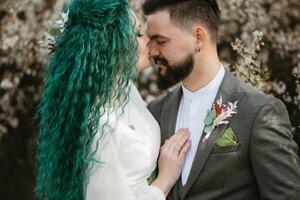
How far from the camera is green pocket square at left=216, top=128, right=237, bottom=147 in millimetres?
2857

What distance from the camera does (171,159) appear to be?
2961 millimetres

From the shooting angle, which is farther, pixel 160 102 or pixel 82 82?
pixel 160 102

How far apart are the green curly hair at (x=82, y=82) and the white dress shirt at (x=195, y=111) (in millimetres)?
395

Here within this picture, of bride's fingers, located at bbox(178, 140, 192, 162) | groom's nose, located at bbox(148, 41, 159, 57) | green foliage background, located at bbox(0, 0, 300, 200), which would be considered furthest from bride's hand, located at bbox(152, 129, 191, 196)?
green foliage background, located at bbox(0, 0, 300, 200)

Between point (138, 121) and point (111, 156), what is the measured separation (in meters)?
0.31

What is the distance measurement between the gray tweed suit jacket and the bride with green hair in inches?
8.0

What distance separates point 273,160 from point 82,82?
0.83 meters

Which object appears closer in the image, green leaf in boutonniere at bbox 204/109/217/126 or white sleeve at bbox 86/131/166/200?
white sleeve at bbox 86/131/166/200

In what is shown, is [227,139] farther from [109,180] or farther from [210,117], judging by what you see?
[109,180]

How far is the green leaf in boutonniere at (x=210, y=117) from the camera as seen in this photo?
2935 millimetres

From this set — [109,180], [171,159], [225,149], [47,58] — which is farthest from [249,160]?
[47,58]

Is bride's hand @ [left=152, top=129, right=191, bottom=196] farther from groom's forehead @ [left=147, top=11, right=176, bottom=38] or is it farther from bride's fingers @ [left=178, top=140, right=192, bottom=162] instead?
groom's forehead @ [left=147, top=11, right=176, bottom=38]

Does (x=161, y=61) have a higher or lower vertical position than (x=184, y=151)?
higher

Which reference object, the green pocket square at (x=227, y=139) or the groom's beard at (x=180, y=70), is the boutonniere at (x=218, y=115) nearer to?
the green pocket square at (x=227, y=139)
